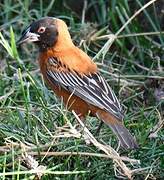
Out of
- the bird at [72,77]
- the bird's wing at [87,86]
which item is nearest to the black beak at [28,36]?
the bird at [72,77]

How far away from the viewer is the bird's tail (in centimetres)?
453

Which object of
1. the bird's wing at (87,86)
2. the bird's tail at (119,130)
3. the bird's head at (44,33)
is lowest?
the bird's tail at (119,130)

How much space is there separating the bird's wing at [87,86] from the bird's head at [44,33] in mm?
187

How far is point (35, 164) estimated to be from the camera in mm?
4172

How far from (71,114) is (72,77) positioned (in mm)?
255

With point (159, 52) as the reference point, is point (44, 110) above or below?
above

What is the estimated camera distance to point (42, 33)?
5.46 meters

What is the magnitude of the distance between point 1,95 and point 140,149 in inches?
54.5

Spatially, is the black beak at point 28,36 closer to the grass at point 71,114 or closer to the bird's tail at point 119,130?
the grass at point 71,114

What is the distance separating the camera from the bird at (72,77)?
5004 millimetres

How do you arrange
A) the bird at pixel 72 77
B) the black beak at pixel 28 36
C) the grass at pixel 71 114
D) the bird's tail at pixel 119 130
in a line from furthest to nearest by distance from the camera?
the black beak at pixel 28 36 → the bird at pixel 72 77 → the bird's tail at pixel 119 130 → the grass at pixel 71 114

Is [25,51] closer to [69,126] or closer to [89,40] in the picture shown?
[89,40]

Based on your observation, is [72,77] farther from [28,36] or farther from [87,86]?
[28,36]

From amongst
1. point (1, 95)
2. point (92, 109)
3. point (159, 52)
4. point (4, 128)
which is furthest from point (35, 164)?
point (159, 52)
